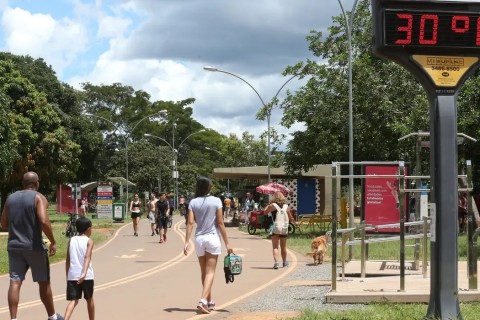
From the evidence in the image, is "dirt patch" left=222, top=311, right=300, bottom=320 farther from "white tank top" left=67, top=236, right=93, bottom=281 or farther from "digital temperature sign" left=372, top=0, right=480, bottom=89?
"digital temperature sign" left=372, top=0, right=480, bottom=89

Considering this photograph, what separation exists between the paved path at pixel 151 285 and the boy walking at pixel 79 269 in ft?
4.78

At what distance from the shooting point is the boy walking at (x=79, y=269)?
9227mm

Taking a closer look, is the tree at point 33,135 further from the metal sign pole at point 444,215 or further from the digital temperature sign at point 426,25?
the metal sign pole at point 444,215

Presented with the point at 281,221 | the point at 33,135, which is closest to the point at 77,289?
the point at 281,221

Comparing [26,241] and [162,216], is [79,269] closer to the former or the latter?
[26,241]

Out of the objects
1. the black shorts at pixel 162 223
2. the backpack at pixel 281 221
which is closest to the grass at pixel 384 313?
the backpack at pixel 281 221

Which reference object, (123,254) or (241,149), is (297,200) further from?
(241,149)

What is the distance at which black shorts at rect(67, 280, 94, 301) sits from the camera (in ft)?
30.3

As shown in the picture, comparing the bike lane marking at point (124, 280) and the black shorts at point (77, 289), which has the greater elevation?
the black shorts at point (77, 289)

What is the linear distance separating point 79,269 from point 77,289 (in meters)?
0.23

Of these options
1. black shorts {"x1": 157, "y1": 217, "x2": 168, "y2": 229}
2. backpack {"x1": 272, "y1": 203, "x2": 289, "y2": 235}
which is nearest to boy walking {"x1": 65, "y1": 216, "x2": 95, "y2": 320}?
backpack {"x1": 272, "y1": 203, "x2": 289, "y2": 235}

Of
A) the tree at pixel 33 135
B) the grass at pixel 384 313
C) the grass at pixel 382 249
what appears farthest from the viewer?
the tree at pixel 33 135

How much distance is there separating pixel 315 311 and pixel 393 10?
13.2ft

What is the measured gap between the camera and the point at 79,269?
9.24 m
